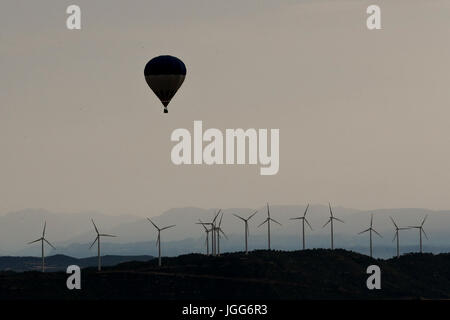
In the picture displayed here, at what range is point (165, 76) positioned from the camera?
17462 centimetres

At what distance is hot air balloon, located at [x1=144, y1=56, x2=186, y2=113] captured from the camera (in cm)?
17338

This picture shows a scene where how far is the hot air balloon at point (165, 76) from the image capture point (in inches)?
6826
